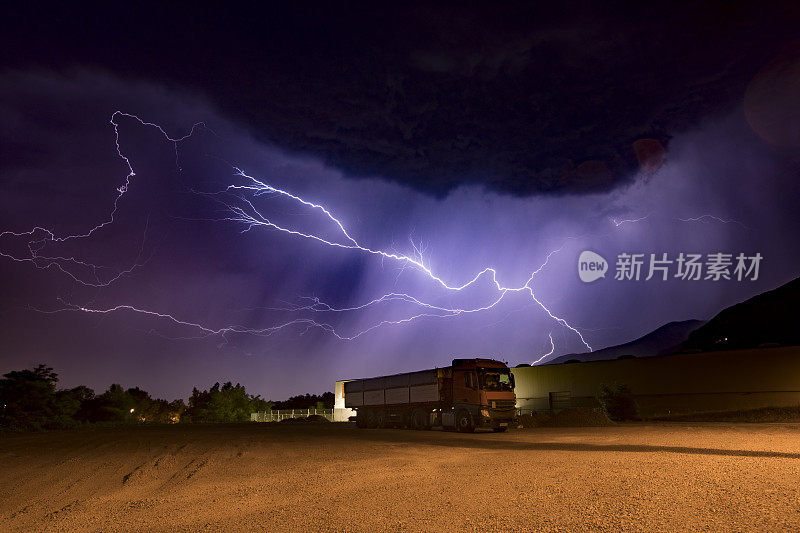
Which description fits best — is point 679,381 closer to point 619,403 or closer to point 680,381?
point 680,381

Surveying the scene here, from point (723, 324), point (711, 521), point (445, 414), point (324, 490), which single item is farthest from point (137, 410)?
point (723, 324)

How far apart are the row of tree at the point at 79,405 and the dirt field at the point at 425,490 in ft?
104

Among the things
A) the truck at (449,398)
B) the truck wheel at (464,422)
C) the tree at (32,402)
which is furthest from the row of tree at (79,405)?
the truck wheel at (464,422)

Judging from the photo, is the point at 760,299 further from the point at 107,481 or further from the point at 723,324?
the point at 107,481

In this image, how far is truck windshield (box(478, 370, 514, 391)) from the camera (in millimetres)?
24250

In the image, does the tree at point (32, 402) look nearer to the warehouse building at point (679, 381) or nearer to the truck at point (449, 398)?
the truck at point (449, 398)

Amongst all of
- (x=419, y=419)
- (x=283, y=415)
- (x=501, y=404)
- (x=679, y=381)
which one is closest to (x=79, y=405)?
(x=283, y=415)

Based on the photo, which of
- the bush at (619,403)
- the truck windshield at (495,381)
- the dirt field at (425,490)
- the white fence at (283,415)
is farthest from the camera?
the white fence at (283,415)

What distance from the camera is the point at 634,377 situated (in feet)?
119

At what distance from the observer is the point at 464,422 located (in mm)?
24875

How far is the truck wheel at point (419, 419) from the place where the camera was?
27.7m

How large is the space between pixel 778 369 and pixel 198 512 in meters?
33.0

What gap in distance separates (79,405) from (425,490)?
47084mm

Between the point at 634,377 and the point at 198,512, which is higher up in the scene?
the point at 634,377
